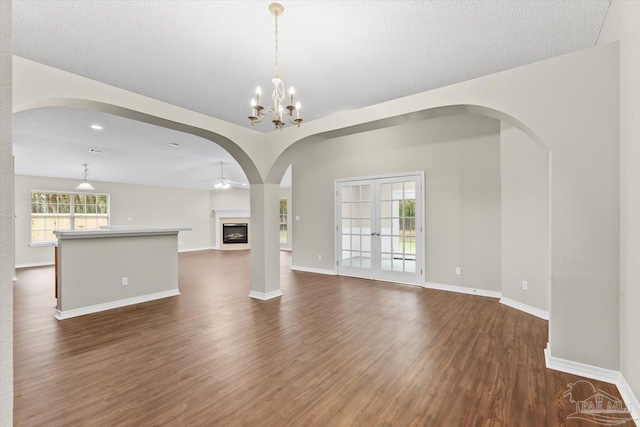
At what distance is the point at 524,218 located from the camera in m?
3.95

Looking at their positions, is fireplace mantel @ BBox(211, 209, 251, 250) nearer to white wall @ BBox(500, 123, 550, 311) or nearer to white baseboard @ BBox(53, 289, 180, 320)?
white baseboard @ BBox(53, 289, 180, 320)

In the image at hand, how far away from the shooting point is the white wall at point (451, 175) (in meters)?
4.70

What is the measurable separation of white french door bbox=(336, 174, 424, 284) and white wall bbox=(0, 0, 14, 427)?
17.6 feet

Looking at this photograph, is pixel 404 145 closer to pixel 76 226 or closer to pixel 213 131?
pixel 213 131

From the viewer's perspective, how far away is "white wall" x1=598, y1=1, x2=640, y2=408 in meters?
1.95

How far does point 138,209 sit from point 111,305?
685 centimetres

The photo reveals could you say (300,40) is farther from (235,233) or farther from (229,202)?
(235,233)

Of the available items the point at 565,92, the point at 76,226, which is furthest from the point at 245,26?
the point at 76,226

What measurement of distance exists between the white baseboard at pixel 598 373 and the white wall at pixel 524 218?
144cm

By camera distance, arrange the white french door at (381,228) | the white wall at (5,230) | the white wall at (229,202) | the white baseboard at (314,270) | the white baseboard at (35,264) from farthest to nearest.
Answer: the white wall at (229,202)
the white baseboard at (35,264)
the white baseboard at (314,270)
the white french door at (381,228)
the white wall at (5,230)

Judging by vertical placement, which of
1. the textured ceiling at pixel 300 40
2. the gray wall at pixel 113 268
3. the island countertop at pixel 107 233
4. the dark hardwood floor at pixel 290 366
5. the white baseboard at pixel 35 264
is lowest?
the dark hardwood floor at pixel 290 366

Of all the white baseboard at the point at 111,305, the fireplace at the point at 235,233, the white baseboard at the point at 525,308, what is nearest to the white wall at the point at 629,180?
the white baseboard at the point at 525,308

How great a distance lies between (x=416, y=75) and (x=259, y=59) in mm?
1715

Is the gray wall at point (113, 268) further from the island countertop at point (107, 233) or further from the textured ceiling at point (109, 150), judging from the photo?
the textured ceiling at point (109, 150)
